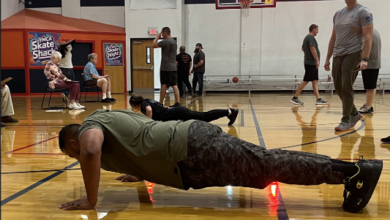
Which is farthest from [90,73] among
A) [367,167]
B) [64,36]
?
[367,167]

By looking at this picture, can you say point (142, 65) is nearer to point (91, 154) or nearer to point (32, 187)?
point (32, 187)

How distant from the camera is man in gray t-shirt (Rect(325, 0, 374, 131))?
3596 millimetres

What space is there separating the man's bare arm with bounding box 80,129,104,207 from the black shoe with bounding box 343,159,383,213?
3.93 ft

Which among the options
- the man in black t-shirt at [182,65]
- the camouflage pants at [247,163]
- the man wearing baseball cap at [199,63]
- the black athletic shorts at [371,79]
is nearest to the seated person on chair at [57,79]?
the man in black t-shirt at [182,65]

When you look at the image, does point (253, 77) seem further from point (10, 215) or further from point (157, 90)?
point (10, 215)

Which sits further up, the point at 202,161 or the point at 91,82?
the point at 91,82

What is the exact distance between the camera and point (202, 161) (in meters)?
1.69

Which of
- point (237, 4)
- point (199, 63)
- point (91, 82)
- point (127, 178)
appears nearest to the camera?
point (127, 178)

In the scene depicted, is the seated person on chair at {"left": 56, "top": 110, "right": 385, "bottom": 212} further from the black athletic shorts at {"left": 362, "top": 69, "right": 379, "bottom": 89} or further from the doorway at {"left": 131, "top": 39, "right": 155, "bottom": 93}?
the doorway at {"left": 131, "top": 39, "right": 155, "bottom": 93}

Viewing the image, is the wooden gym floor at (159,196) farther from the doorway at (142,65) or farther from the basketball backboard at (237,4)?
the doorway at (142,65)

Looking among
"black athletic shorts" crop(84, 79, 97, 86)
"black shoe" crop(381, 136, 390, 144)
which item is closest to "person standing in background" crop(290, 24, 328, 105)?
"black shoe" crop(381, 136, 390, 144)

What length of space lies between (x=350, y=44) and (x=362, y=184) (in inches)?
97.7

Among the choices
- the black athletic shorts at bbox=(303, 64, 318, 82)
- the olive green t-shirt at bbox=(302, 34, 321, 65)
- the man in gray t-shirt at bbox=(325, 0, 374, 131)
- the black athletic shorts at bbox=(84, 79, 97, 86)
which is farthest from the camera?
the black athletic shorts at bbox=(84, 79, 97, 86)

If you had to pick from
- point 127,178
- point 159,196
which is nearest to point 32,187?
point 127,178
